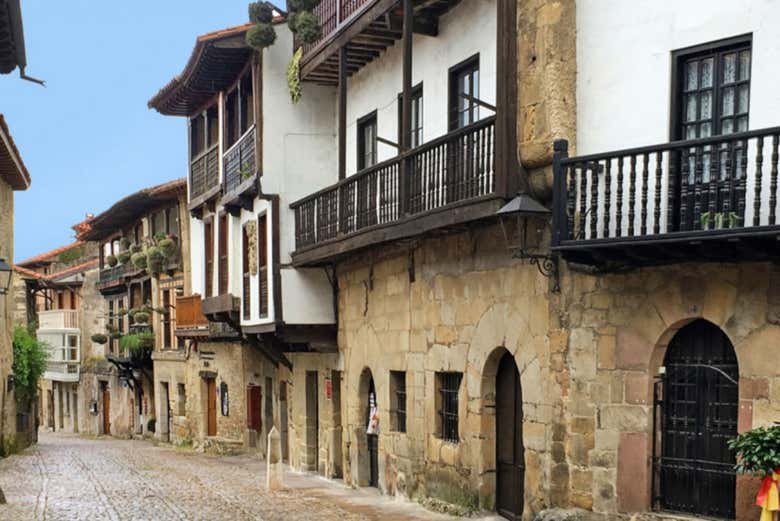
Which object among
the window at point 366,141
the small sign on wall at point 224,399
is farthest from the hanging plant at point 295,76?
the small sign on wall at point 224,399

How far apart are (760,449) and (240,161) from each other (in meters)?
13.6

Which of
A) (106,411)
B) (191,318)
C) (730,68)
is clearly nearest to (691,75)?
(730,68)

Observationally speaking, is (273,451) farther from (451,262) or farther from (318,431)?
(451,262)

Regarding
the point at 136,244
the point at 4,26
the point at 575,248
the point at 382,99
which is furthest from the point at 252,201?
the point at 136,244

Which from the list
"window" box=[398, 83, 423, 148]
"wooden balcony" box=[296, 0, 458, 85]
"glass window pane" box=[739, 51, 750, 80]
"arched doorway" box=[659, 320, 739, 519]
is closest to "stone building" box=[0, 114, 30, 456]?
"wooden balcony" box=[296, 0, 458, 85]

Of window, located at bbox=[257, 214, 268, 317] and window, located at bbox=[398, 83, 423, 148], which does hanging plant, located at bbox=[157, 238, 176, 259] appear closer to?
window, located at bbox=[257, 214, 268, 317]

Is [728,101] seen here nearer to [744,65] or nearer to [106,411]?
[744,65]

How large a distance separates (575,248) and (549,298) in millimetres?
1461

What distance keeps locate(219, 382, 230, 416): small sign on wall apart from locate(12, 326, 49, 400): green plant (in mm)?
6389

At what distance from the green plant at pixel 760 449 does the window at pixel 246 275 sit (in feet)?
40.9

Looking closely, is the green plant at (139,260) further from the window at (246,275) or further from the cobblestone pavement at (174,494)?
the window at (246,275)

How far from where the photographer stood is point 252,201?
19.5m

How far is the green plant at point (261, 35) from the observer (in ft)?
57.8

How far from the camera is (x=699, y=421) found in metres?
9.53
